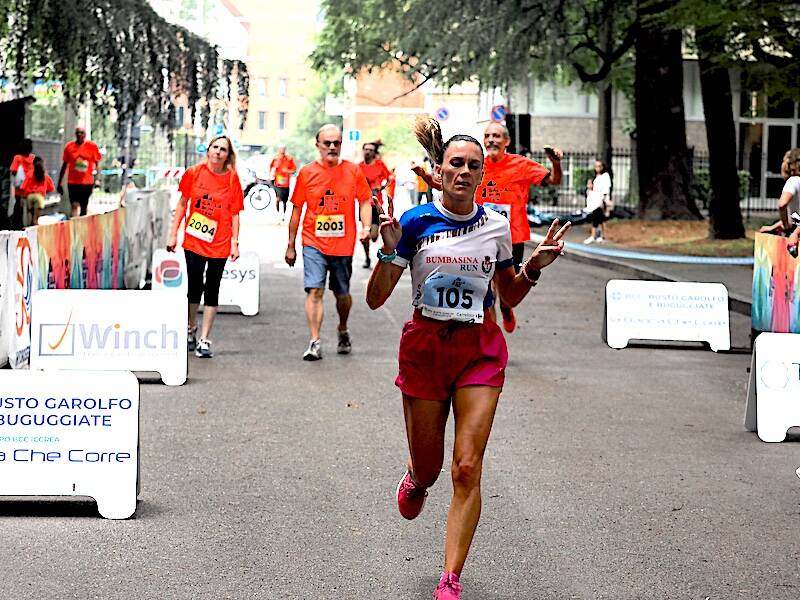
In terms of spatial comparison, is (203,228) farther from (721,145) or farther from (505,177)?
(721,145)

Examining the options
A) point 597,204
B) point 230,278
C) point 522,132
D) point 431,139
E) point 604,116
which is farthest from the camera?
point 604,116

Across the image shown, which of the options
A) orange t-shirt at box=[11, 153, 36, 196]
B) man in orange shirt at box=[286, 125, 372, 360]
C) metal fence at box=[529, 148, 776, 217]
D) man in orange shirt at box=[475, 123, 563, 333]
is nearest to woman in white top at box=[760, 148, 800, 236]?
man in orange shirt at box=[475, 123, 563, 333]

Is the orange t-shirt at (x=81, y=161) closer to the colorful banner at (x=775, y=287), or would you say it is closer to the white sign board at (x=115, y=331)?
the colorful banner at (x=775, y=287)

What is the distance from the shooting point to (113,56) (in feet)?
70.1

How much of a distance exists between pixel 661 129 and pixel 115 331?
960 inches

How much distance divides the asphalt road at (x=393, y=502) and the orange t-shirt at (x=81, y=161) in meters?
16.8

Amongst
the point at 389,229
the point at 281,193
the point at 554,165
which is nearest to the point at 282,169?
the point at 281,193

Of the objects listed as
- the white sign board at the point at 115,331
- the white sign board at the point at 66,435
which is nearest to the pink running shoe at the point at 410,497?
the white sign board at the point at 66,435

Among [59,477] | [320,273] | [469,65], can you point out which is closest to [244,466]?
[59,477]

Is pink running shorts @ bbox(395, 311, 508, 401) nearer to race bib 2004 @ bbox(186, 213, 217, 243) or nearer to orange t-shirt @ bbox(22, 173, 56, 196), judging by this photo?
race bib 2004 @ bbox(186, 213, 217, 243)

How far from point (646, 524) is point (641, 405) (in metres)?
3.99

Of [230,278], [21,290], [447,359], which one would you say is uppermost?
[447,359]

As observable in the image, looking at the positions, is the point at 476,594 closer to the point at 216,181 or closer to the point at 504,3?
the point at 216,181

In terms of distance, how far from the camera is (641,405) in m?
11.2
